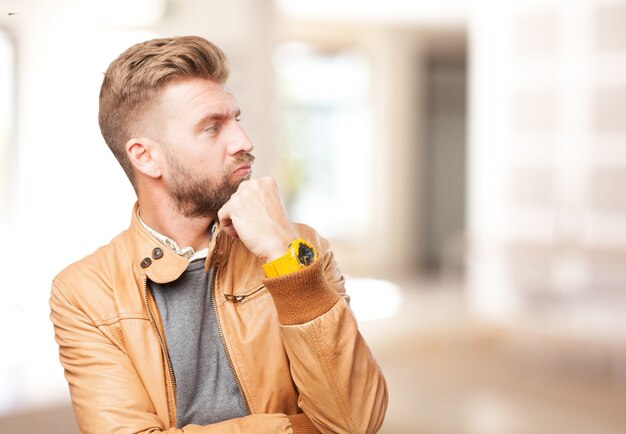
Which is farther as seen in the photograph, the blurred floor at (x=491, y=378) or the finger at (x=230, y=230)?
the blurred floor at (x=491, y=378)

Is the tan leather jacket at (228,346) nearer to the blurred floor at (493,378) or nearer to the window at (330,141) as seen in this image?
the blurred floor at (493,378)

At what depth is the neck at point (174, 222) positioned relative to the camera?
1.46 m

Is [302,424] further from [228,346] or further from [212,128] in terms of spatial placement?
[212,128]

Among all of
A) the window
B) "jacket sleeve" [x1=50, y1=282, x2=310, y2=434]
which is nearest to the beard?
"jacket sleeve" [x1=50, y1=282, x2=310, y2=434]

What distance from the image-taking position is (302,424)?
1.42m

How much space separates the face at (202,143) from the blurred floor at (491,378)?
2.88 m

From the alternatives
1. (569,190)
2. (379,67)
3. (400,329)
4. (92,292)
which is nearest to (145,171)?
(92,292)

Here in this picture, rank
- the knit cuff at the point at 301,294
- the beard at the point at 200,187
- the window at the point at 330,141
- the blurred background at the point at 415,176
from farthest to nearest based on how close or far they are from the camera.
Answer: the window at the point at 330,141 → the blurred background at the point at 415,176 → the beard at the point at 200,187 → the knit cuff at the point at 301,294

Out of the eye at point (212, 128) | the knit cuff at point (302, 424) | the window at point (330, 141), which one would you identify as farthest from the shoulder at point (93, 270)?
the window at point (330, 141)

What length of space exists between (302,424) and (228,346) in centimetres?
18

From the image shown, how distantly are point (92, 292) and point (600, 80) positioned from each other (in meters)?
5.25

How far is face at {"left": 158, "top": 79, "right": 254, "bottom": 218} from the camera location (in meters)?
1.38

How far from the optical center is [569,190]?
609 cm

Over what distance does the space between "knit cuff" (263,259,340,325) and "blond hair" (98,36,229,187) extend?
35 cm
